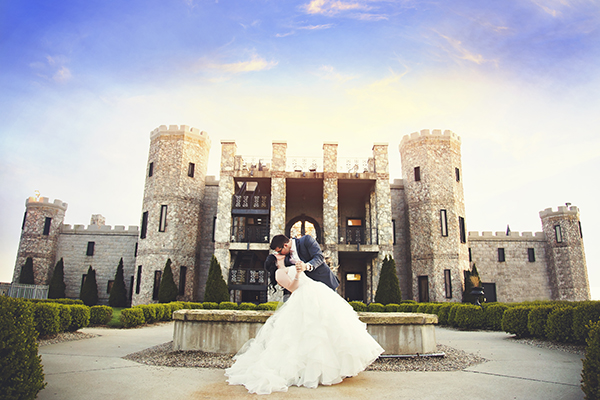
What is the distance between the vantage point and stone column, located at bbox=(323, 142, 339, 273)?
21.5 meters

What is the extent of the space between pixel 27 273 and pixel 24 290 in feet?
15.1

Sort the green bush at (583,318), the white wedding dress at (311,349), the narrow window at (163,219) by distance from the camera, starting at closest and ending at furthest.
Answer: the white wedding dress at (311,349) → the green bush at (583,318) → the narrow window at (163,219)

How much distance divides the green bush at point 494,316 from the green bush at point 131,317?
41.3ft

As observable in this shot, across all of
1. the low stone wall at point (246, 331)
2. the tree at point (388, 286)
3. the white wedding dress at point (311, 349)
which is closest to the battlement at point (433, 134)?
the tree at point (388, 286)

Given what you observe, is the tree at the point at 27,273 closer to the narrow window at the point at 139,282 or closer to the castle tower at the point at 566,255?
the narrow window at the point at 139,282

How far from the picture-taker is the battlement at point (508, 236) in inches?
1161

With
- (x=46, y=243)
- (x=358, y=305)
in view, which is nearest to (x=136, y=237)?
(x=46, y=243)

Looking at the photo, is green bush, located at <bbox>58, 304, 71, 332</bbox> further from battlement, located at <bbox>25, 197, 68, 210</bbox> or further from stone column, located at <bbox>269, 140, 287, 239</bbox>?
battlement, located at <bbox>25, 197, 68, 210</bbox>

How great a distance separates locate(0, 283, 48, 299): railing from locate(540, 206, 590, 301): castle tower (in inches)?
1465

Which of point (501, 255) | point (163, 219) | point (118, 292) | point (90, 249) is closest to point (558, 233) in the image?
point (501, 255)

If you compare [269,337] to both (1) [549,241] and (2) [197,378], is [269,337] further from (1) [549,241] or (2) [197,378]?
(1) [549,241]

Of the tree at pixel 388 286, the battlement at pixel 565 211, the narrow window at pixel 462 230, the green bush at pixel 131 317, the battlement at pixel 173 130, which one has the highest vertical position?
the battlement at pixel 173 130

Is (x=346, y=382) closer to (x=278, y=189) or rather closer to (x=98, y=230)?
(x=278, y=189)

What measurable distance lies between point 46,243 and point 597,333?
3353 centimetres
